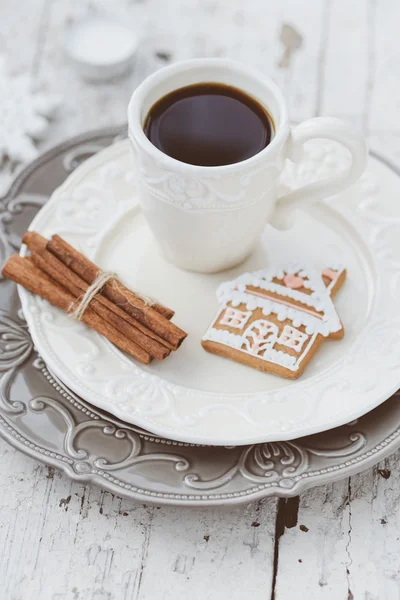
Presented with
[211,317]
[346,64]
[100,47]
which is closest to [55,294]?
[211,317]

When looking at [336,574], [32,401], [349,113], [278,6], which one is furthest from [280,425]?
[278,6]

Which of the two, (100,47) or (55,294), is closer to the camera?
(55,294)

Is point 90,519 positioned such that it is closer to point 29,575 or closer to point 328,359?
point 29,575

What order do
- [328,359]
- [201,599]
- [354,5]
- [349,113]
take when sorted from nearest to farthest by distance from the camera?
1. [201,599]
2. [328,359]
3. [349,113]
4. [354,5]

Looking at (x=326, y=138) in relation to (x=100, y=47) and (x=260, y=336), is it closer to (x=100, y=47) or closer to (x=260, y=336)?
(x=260, y=336)

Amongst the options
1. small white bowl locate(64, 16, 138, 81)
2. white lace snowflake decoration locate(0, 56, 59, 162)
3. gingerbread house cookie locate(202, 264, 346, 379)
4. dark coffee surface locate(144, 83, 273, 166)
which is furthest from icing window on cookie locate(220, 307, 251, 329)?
small white bowl locate(64, 16, 138, 81)

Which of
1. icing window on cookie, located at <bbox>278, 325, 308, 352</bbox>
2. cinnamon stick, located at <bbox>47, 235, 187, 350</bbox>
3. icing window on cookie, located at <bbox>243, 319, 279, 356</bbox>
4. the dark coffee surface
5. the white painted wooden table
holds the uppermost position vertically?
the dark coffee surface

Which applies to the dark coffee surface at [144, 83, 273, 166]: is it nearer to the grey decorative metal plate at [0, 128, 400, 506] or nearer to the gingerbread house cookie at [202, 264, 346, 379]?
the gingerbread house cookie at [202, 264, 346, 379]
